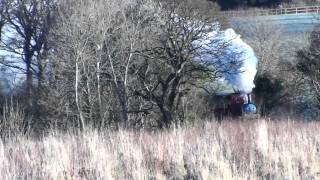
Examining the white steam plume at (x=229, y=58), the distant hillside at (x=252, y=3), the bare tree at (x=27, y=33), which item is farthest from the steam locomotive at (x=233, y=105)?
the distant hillside at (x=252, y=3)

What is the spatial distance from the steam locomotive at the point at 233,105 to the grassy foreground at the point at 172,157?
42.8 ft

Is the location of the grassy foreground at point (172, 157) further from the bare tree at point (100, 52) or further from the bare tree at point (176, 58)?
the bare tree at point (176, 58)

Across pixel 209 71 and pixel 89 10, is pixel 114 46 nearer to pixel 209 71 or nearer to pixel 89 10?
pixel 89 10

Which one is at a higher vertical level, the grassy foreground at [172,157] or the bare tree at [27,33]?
the bare tree at [27,33]

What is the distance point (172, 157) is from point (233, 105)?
18.0m

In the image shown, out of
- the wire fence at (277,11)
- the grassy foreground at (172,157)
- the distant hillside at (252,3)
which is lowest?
the grassy foreground at (172,157)

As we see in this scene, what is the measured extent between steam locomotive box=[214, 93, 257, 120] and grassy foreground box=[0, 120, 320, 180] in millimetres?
13048

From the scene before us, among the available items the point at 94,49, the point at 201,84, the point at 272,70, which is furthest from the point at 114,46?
the point at 272,70

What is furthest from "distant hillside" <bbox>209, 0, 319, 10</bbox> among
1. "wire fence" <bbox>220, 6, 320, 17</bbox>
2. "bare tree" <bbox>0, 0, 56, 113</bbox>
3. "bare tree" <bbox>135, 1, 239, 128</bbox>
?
"bare tree" <bbox>135, 1, 239, 128</bbox>

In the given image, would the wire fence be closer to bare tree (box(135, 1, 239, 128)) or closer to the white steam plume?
the white steam plume

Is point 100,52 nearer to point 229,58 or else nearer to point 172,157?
point 229,58

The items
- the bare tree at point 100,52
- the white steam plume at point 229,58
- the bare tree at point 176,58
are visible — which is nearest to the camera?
the bare tree at point 100,52

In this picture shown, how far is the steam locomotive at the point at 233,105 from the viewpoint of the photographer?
22.4 m

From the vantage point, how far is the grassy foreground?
691 cm
